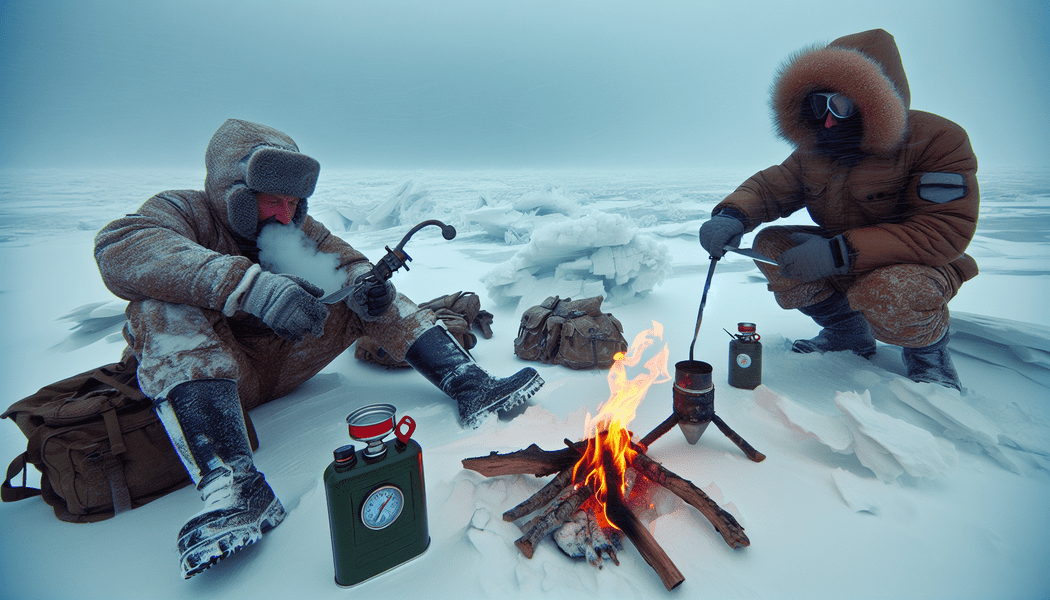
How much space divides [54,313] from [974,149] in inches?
177

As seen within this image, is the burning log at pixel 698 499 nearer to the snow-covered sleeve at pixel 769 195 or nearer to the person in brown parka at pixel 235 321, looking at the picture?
the person in brown parka at pixel 235 321

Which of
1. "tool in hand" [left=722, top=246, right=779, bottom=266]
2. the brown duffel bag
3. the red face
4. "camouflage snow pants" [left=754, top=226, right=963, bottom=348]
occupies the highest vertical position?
the red face

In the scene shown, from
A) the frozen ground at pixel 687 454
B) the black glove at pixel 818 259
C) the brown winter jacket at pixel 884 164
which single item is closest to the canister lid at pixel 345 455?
the frozen ground at pixel 687 454

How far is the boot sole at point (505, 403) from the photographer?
1.82 m

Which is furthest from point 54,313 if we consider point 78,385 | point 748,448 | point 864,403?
point 864,403

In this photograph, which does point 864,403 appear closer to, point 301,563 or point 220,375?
point 301,563

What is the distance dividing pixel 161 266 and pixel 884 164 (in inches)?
108

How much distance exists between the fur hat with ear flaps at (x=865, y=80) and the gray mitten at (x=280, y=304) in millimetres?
2151

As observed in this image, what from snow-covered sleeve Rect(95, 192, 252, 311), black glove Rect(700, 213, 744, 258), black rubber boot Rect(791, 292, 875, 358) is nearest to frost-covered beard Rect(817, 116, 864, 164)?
black glove Rect(700, 213, 744, 258)

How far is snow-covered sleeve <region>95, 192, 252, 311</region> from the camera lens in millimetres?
1391

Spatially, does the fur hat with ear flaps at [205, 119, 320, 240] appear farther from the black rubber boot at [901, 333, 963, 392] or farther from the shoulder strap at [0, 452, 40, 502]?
the black rubber boot at [901, 333, 963, 392]

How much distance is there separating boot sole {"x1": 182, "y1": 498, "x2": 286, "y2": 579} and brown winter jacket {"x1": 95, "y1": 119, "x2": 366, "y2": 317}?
0.71m

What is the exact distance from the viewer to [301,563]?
3.57 feet

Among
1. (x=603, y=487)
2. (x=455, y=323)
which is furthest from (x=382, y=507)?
(x=455, y=323)
